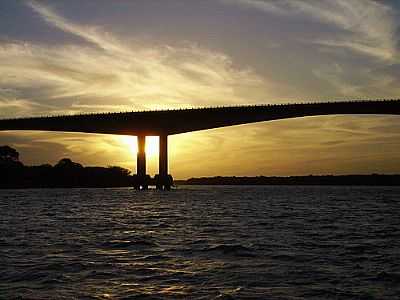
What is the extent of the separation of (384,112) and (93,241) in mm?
69400

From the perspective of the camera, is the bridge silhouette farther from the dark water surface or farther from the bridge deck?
the dark water surface

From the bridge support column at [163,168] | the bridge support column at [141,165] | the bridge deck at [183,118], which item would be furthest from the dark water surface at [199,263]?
the bridge support column at [141,165]

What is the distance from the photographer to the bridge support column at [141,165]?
3821 inches

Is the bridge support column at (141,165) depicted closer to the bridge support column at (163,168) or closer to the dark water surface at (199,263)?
the bridge support column at (163,168)

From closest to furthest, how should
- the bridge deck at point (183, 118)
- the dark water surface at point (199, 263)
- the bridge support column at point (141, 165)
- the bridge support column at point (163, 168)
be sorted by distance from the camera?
the dark water surface at point (199, 263)
the bridge deck at point (183, 118)
the bridge support column at point (163, 168)
the bridge support column at point (141, 165)

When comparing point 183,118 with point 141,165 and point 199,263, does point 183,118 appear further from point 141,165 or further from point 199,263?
point 199,263

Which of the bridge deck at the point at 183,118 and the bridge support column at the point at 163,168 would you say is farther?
the bridge support column at the point at 163,168

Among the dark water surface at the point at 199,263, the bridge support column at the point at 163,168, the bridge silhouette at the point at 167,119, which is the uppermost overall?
the bridge silhouette at the point at 167,119

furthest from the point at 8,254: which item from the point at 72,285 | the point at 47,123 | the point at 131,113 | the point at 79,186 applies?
the point at 79,186

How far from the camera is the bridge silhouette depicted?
80.1 meters

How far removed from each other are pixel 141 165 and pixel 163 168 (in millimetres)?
5982

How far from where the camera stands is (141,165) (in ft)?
330

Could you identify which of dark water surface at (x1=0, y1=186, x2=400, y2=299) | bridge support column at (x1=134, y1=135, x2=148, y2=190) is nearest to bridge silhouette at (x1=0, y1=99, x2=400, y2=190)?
bridge support column at (x1=134, y1=135, x2=148, y2=190)

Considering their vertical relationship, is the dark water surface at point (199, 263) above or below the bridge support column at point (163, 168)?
below
